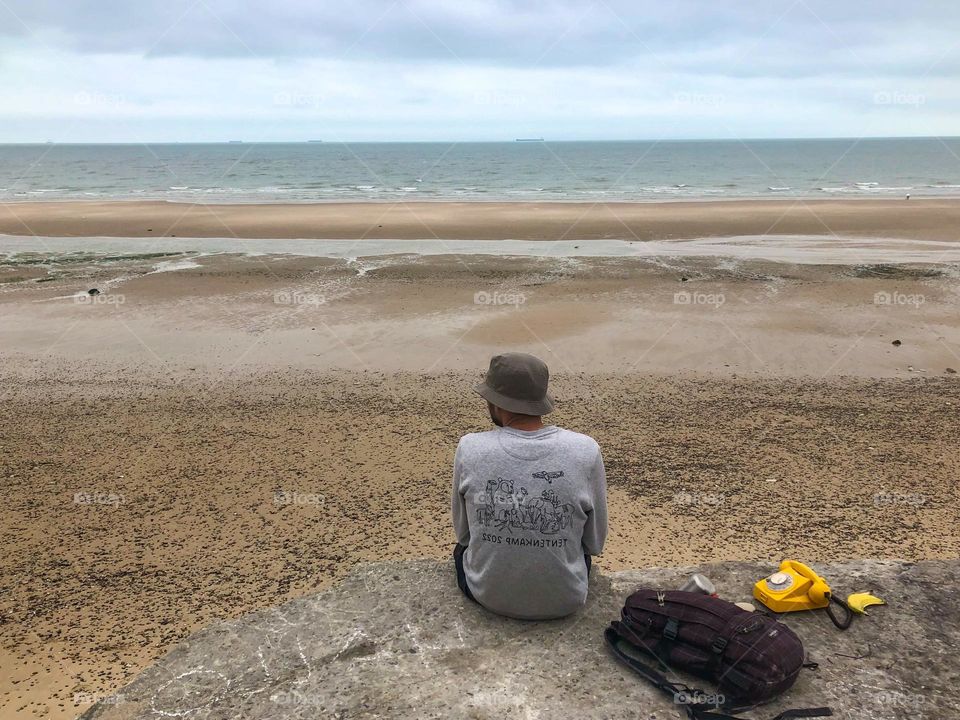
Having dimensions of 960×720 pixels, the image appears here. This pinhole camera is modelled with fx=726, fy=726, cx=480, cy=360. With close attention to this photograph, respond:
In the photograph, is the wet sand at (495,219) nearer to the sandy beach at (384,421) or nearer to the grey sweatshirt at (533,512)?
the sandy beach at (384,421)

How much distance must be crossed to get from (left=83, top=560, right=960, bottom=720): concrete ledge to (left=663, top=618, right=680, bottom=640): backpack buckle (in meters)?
0.22

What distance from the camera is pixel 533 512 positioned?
128 inches

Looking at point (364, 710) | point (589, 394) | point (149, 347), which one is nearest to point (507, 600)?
point (364, 710)

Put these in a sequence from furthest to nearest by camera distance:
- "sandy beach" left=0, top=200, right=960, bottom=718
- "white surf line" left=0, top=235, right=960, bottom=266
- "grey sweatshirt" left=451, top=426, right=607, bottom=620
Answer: "white surf line" left=0, top=235, right=960, bottom=266, "sandy beach" left=0, top=200, right=960, bottom=718, "grey sweatshirt" left=451, top=426, right=607, bottom=620

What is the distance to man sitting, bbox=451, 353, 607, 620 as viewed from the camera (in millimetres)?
3271

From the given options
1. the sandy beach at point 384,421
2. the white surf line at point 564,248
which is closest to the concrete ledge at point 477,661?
the sandy beach at point 384,421

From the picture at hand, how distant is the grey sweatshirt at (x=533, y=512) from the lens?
129 inches

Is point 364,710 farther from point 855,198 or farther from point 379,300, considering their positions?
point 855,198

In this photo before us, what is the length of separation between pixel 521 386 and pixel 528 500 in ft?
1.70

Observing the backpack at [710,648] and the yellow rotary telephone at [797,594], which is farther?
the yellow rotary telephone at [797,594]

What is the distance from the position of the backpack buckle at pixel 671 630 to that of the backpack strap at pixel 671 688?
16 centimetres

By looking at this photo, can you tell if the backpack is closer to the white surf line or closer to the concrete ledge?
the concrete ledge

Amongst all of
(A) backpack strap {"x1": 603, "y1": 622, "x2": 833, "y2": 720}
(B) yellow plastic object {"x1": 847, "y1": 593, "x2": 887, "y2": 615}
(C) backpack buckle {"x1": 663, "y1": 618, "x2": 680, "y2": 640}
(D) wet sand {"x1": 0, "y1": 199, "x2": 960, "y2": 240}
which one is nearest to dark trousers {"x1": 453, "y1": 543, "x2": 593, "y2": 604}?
(A) backpack strap {"x1": 603, "y1": 622, "x2": 833, "y2": 720}

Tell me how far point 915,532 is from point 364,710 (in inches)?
175
